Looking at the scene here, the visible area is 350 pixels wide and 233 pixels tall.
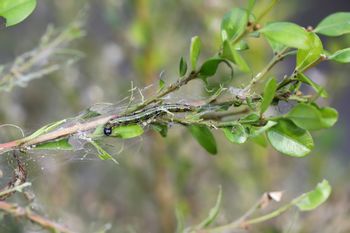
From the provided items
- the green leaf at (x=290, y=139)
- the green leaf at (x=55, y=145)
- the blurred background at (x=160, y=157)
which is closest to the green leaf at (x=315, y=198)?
the green leaf at (x=290, y=139)

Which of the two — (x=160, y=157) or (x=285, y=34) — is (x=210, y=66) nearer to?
(x=285, y=34)

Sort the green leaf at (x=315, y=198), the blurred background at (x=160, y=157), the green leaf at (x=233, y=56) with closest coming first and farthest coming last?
the green leaf at (x=233, y=56) < the green leaf at (x=315, y=198) < the blurred background at (x=160, y=157)

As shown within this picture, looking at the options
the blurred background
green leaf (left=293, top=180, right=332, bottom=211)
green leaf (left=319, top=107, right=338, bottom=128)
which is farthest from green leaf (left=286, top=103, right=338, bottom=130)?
the blurred background

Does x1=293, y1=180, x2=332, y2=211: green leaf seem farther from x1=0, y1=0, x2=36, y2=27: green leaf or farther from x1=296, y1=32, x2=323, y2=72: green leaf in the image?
x1=0, y1=0, x2=36, y2=27: green leaf

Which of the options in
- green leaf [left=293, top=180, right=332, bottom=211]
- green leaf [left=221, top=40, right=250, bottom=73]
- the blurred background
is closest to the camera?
green leaf [left=221, top=40, right=250, bottom=73]

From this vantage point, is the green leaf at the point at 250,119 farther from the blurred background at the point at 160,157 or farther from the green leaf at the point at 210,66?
the blurred background at the point at 160,157

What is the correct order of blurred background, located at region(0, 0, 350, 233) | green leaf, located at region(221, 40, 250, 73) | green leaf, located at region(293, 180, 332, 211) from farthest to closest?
blurred background, located at region(0, 0, 350, 233) < green leaf, located at region(293, 180, 332, 211) < green leaf, located at region(221, 40, 250, 73)

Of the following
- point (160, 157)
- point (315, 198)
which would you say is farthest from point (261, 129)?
point (160, 157)
